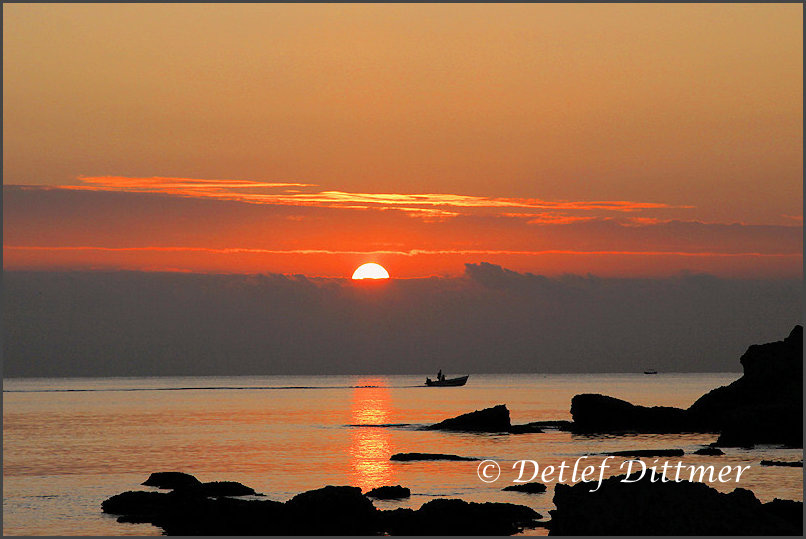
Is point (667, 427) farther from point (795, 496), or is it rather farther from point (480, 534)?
point (480, 534)

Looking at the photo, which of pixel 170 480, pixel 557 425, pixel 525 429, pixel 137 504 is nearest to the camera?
pixel 137 504

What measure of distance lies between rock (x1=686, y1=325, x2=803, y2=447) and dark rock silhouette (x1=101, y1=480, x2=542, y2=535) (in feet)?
136

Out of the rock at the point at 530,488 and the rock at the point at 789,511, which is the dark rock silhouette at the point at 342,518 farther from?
the rock at the point at 789,511

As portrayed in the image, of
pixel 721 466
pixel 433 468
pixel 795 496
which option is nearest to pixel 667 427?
pixel 721 466

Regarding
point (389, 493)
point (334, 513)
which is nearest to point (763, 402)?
point (389, 493)

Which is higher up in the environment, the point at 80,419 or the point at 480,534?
the point at 80,419

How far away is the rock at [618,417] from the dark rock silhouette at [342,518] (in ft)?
184

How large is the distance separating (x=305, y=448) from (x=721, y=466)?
34043 millimetres

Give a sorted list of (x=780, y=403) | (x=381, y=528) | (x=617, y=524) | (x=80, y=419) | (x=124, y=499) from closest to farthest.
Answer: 1. (x=617, y=524)
2. (x=381, y=528)
3. (x=124, y=499)
4. (x=780, y=403)
5. (x=80, y=419)

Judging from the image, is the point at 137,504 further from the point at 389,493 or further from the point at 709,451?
the point at 709,451

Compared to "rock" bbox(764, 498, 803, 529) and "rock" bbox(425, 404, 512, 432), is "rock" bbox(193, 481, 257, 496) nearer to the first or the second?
"rock" bbox(764, 498, 803, 529)

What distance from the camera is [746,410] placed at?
7694cm

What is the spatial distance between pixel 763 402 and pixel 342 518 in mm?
55883

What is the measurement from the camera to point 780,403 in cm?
7781
